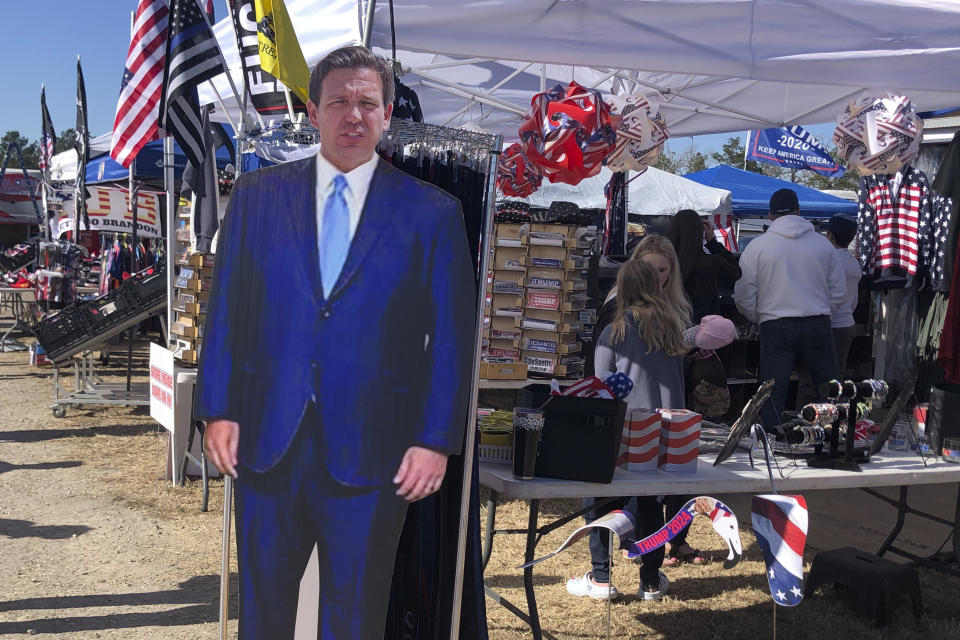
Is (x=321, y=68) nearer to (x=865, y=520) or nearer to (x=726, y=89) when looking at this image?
(x=865, y=520)

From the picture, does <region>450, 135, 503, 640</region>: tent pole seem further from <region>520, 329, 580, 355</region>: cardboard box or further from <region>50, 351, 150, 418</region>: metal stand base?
<region>50, 351, 150, 418</region>: metal stand base

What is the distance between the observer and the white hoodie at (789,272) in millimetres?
5676

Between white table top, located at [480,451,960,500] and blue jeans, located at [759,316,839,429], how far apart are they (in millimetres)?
1777

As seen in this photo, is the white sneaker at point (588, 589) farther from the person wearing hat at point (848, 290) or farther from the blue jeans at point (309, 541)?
the person wearing hat at point (848, 290)

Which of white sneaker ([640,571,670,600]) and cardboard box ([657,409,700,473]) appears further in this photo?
white sneaker ([640,571,670,600])

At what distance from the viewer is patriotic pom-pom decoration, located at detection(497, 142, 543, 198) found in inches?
251

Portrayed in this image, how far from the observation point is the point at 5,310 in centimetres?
1881

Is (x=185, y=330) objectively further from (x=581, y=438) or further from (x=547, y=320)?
(x=581, y=438)

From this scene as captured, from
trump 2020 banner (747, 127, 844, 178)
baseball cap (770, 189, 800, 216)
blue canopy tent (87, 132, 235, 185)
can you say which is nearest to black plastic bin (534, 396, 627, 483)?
baseball cap (770, 189, 800, 216)

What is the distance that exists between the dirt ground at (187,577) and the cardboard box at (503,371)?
88 centimetres

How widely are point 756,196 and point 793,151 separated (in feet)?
6.92

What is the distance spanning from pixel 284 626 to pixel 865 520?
15.7ft

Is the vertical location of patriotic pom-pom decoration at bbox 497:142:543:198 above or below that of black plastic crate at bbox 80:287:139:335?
above

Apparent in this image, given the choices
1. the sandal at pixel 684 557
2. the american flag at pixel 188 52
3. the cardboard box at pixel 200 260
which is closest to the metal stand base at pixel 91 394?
the cardboard box at pixel 200 260
